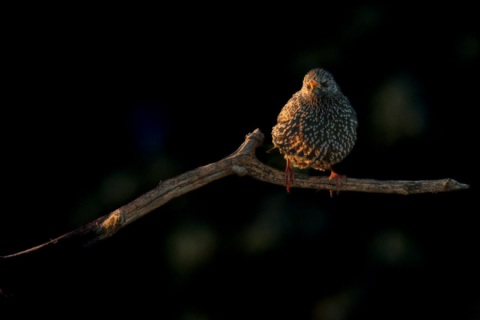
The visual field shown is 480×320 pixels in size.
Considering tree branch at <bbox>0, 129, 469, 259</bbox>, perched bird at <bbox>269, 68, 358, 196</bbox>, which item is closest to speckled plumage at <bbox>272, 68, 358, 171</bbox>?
perched bird at <bbox>269, 68, 358, 196</bbox>

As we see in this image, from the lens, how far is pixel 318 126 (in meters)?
3.13

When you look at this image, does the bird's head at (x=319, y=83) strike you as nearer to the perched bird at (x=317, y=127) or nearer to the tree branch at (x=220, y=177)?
the perched bird at (x=317, y=127)

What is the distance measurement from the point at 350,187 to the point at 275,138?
707mm

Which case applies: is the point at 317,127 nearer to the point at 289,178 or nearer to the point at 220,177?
the point at 289,178

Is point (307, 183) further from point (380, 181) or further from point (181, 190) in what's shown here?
point (181, 190)

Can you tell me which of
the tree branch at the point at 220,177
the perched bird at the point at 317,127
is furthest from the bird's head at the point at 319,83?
the tree branch at the point at 220,177

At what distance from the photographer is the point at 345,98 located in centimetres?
337

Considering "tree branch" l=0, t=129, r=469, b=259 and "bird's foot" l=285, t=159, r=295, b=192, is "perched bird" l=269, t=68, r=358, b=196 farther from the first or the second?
"tree branch" l=0, t=129, r=469, b=259

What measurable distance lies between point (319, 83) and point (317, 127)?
A: 325 millimetres

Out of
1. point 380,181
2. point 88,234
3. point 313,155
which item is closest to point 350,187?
point 380,181

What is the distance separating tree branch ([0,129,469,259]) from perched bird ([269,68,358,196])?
5.6 inches

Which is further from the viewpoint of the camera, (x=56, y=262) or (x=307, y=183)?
(x=307, y=183)

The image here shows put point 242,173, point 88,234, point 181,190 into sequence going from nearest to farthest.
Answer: point 88,234 → point 181,190 → point 242,173

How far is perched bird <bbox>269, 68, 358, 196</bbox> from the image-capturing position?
312 cm
